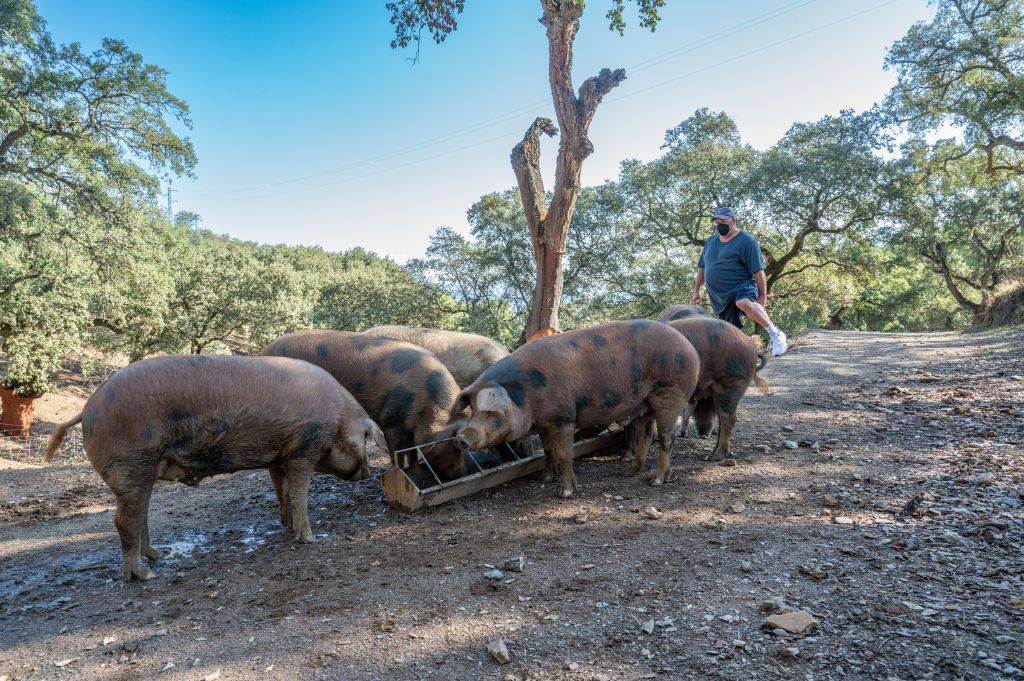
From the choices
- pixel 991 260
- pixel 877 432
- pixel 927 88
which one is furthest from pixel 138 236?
pixel 991 260

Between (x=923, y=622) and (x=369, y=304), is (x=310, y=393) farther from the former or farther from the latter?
(x=369, y=304)

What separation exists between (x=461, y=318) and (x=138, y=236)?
9.72m

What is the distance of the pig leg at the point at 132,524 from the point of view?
13.6 ft

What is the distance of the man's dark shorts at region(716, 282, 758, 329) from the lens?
284 inches

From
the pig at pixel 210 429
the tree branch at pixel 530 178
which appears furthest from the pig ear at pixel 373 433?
the tree branch at pixel 530 178

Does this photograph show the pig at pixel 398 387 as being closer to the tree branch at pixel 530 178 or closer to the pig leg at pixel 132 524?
the pig leg at pixel 132 524

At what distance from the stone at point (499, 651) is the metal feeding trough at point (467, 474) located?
7.23 ft

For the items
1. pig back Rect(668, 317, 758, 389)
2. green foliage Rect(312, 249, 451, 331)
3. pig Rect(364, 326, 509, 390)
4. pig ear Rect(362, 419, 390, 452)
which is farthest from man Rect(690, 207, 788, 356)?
green foliage Rect(312, 249, 451, 331)

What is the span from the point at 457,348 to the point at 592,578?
4.12m

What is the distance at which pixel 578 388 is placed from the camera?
5457 millimetres

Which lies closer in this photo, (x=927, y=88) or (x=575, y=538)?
(x=575, y=538)

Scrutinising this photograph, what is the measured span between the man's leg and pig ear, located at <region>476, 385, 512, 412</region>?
337 cm

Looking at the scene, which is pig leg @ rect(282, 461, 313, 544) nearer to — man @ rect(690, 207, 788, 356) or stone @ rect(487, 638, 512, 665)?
stone @ rect(487, 638, 512, 665)

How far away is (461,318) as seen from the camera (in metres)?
21.0
